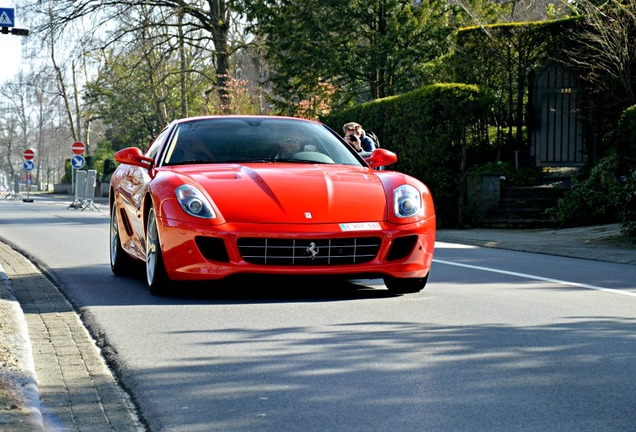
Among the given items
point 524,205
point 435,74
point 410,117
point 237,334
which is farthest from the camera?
point 435,74

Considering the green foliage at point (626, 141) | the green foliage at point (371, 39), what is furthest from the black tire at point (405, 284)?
the green foliage at point (371, 39)

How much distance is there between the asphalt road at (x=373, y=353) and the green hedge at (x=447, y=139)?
1144 centimetres

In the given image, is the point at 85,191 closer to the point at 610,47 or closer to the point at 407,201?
Result: the point at 610,47

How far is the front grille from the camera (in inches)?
327

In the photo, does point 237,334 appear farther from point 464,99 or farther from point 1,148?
point 1,148

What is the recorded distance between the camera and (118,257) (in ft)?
35.0

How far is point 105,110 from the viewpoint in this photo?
225ft

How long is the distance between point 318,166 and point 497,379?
4.16 meters

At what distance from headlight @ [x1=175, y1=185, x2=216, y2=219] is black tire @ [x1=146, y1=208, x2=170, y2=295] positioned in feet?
1.31

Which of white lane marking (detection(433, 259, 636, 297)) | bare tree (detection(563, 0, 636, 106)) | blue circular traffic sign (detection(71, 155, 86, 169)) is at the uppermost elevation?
bare tree (detection(563, 0, 636, 106))

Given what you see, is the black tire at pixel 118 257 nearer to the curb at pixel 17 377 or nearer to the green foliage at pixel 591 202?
the curb at pixel 17 377

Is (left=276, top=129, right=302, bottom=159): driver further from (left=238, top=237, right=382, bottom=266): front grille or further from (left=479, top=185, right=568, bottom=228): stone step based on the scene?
(left=479, top=185, right=568, bottom=228): stone step

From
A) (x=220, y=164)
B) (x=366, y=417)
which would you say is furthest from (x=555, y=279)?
(x=366, y=417)

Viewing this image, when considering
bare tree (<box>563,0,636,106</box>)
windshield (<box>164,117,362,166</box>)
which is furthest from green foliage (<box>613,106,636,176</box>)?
windshield (<box>164,117,362,166</box>)
